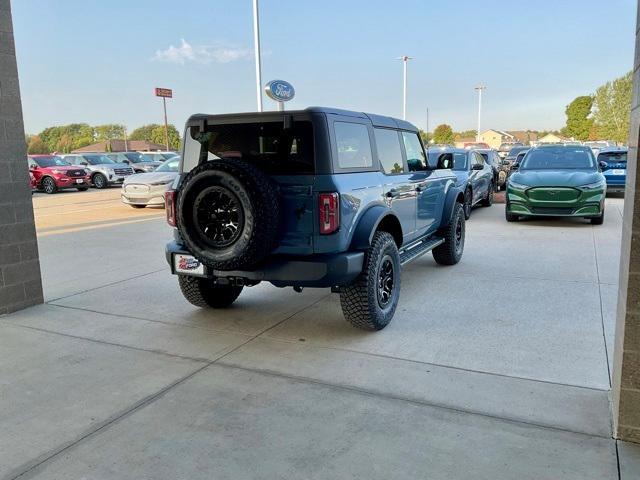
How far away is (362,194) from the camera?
443 cm

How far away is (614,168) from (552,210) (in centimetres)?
707

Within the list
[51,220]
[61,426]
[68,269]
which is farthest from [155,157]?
[61,426]

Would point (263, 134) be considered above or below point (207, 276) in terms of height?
above

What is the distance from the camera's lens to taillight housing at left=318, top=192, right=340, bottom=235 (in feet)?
13.2

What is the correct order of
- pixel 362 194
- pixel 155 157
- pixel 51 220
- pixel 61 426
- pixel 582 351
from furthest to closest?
pixel 155 157, pixel 51 220, pixel 362 194, pixel 582 351, pixel 61 426

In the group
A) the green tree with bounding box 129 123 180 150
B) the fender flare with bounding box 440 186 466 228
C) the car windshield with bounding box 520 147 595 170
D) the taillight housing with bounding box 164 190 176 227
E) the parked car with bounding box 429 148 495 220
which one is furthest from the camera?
the green tree with bounding box 129 123 180 150

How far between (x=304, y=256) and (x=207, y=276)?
884 mm

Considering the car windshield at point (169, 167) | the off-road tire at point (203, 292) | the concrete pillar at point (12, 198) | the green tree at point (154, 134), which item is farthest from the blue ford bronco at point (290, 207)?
the green tree at point (154, 134)

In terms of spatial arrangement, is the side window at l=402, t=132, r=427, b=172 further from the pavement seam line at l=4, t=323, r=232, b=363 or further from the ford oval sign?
the ford oval sign

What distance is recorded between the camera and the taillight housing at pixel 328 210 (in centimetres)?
402

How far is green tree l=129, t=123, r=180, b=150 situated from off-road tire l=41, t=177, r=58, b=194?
293 feet

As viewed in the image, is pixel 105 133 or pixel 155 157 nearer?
pixel 155 157

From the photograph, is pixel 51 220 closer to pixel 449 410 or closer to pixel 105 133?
pixel 449 410

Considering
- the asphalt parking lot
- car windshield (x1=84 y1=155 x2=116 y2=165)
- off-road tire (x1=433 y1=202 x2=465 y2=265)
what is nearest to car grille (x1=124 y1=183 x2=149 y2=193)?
the asphalt parking lot
